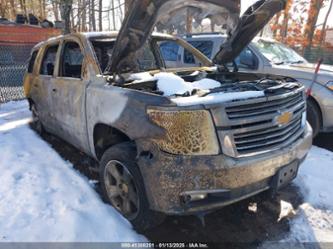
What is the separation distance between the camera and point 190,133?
7.83 feet

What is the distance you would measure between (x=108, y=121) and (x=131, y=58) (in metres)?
0.86

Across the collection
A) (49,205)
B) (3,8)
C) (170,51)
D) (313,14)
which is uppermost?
(3,8)

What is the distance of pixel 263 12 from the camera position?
3885mm

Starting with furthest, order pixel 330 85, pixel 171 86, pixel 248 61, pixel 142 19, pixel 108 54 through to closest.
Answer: pixel 248 61
pixel 330 85
pixel 108 54
pixel 142 19
pixel 171 86

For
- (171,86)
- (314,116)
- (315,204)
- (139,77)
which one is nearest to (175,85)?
(171,86)

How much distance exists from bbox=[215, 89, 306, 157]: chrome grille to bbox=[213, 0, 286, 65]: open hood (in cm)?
148

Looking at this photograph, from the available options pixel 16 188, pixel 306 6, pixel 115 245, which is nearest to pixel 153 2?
pixel 115 245

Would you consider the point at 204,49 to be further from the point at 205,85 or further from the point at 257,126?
the point at 257,126

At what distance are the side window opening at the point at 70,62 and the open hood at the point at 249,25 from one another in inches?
78.8

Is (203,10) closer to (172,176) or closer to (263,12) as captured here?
(263,12)

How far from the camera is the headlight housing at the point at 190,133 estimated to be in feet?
7.79

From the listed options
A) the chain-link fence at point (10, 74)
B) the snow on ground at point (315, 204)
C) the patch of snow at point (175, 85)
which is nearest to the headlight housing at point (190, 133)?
the patch of snow at point (175, 85)

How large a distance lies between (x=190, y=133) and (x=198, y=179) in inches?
13.9

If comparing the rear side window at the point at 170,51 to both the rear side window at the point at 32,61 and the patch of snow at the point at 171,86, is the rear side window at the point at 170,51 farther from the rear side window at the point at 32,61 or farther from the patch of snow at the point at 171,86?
the patch of snow at the point at 171,86
